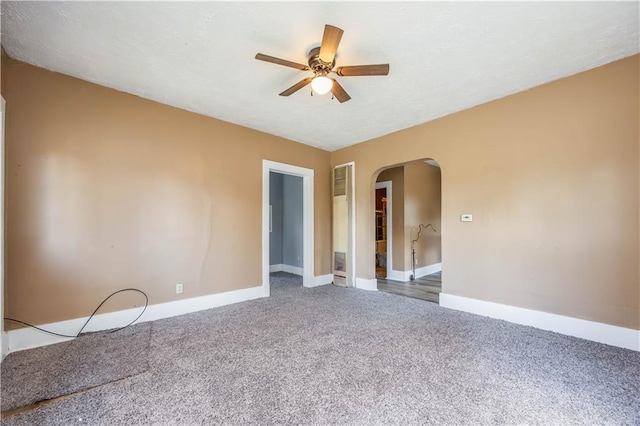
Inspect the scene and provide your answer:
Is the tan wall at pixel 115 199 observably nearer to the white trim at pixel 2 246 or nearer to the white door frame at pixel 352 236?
the white trim at pixel 2 246

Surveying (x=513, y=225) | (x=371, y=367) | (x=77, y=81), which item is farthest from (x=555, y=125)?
(x=77, y=81)

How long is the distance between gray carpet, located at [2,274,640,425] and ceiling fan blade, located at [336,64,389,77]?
2.39 meters

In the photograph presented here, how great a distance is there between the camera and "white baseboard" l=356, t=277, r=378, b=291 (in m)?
4.71

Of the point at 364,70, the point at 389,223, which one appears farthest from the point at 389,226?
the point at 364,70

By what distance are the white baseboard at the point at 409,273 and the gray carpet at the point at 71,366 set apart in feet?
14.7

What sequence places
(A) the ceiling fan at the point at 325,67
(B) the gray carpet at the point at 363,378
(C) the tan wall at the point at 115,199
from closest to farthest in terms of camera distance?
(B) the gray carpet at the point at 363,378, (A) the ceiling fan at the point at 325,67, (C) the tan wall at the point at 115,199

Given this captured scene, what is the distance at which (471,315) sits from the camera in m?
3.32

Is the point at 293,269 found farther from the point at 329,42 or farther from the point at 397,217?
the point at 329,42

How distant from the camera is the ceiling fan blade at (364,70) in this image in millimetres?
2166

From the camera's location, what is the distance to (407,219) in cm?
571

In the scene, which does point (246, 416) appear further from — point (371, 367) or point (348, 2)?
point (348, 2)

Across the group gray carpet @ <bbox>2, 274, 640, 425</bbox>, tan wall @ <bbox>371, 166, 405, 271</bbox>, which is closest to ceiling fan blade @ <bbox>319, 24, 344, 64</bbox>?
gray carpet @ <bbox>2, 274, 640, 425</bbox>

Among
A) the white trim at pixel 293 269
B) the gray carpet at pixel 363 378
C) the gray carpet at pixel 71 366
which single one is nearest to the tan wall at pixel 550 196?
the gray carpet at pixel 363 378

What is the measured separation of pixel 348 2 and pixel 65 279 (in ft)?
11.8
